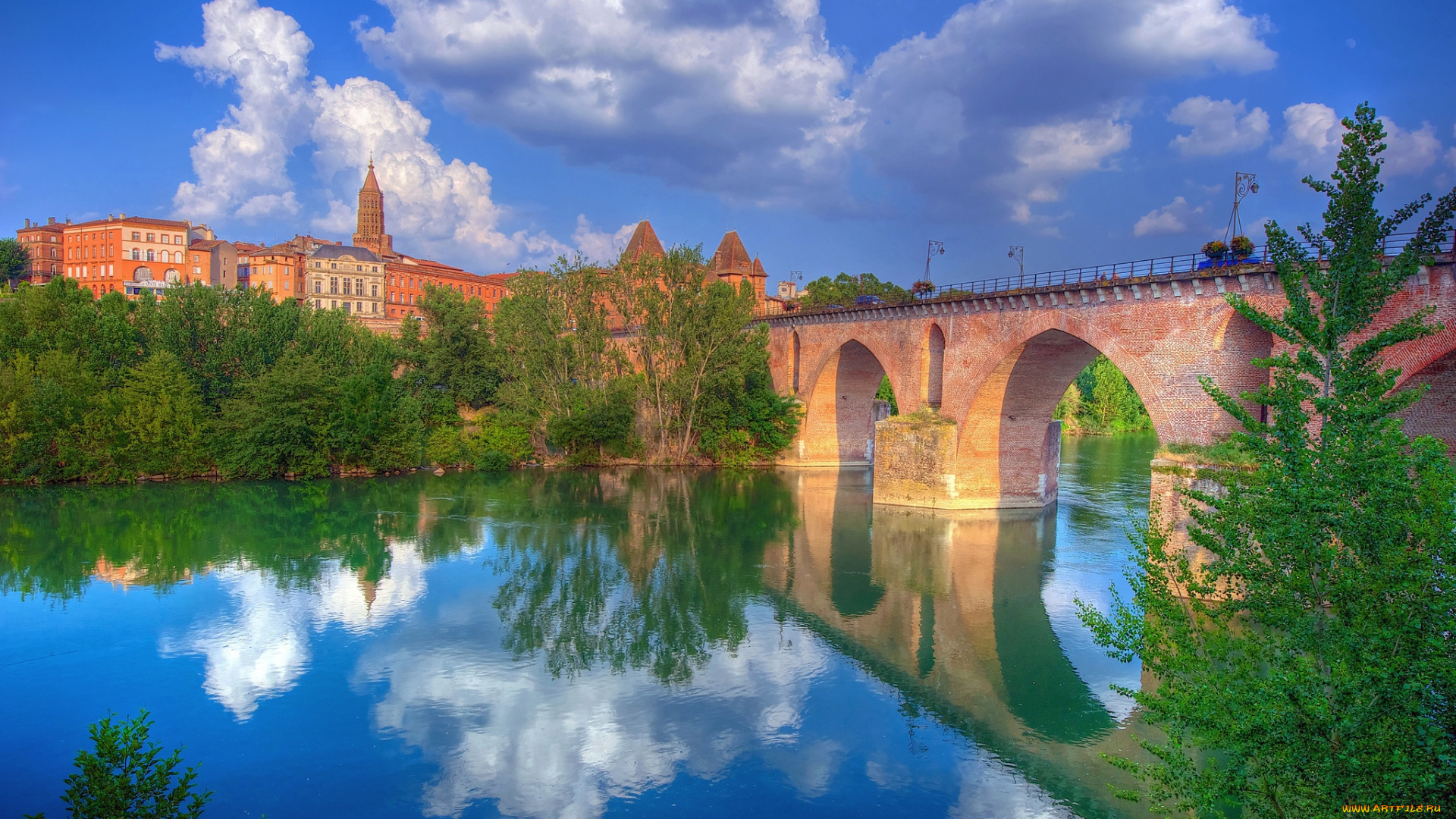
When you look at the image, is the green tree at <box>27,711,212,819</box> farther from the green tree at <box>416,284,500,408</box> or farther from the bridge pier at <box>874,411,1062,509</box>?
the green tree at <box>416,284,500,408</box>

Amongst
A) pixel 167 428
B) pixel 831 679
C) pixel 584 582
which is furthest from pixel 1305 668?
pixel 167 428

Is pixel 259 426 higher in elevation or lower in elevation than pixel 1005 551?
higher

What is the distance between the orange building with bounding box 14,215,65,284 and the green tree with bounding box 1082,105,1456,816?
101m

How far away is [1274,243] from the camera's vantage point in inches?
488

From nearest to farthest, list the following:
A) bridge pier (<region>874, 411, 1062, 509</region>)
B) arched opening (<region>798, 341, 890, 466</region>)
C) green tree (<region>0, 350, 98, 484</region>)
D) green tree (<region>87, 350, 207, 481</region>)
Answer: bridge pier (<region>874, 411, 1062, 509</region>) → green tree (<region>0, 350, 98, 484</region>) → green tree (<region>87, 350, 207, 481</region>) → arched opening (<region>798, 341, 890, 466</region>)

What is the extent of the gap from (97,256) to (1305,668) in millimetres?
93580

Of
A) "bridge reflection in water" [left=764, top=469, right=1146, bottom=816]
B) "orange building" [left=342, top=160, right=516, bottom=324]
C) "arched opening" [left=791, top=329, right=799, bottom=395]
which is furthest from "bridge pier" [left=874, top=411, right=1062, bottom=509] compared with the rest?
"orange building" [left=342, top=160, right=516, bottom=324]

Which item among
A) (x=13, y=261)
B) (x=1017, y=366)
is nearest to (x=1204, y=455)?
(x=1017, y=366)

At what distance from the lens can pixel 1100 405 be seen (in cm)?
6512

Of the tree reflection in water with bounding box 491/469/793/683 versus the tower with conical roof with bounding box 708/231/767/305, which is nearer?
the tree reflection in water with bounding box 491/469/793/683

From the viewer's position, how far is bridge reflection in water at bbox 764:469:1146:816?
13.3 m

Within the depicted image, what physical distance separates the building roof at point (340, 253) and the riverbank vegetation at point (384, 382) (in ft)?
124

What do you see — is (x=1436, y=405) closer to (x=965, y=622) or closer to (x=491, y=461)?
(x=965, y=622)

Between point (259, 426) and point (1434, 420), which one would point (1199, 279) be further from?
point (259, 426)
